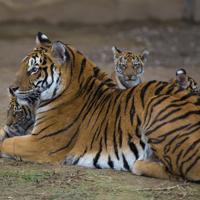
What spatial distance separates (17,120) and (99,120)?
98cm

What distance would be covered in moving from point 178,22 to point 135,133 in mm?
9684

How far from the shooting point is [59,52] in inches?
301

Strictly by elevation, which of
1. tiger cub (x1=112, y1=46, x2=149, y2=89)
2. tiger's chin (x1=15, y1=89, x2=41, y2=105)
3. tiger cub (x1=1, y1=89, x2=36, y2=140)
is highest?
tiger cub (x1=112, y1=46, x2=149, y2=89)

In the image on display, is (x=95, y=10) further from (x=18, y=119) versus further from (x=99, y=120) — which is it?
(x=99, y=120)

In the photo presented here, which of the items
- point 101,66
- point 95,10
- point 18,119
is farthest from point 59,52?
point 95,10

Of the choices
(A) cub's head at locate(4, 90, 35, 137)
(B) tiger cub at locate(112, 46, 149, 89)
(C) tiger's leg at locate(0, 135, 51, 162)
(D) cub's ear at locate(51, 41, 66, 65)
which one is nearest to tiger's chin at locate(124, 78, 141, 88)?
(B) tiger cub at locate(112, 46, 149, 89)

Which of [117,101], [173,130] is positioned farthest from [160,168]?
[117,101]

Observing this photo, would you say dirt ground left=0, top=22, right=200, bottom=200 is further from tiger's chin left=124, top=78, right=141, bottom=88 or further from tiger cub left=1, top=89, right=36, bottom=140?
tiger's chin left=124, top=78, right=141, bottom=88

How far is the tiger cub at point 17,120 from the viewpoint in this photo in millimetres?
8109

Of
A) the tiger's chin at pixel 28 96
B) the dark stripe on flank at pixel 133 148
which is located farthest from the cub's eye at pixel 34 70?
the dark stripe on flank at pixel 133 148

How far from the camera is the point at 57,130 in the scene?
755 centimetres

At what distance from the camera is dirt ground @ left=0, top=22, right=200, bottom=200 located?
666 centimetres

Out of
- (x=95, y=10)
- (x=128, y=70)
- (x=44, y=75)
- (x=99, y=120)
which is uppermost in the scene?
(x=95, y=10)

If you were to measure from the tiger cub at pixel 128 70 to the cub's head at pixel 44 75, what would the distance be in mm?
2261
